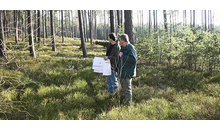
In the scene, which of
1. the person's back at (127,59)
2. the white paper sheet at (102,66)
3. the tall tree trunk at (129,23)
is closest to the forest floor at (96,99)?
the person's back at (127,59)

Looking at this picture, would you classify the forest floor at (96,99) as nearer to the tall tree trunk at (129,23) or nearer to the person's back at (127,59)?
the person's back at (127,59)

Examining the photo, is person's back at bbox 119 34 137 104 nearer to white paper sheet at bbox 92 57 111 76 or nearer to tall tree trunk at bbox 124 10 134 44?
white paper sheet at bbox 92 57 111 76

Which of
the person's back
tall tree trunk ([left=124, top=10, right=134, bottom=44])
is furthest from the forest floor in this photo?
tall tree trunk ([left=124, top=10, right=134, bottom=44])

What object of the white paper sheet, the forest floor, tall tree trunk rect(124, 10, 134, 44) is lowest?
the forest floor

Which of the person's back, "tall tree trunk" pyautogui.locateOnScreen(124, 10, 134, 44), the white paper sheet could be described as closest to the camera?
the person's back

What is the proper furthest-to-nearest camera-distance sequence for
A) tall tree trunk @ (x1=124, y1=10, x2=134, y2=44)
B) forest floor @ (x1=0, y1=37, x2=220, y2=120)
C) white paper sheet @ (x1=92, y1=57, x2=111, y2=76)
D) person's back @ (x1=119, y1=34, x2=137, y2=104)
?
tall tree trunk @ (x1=124, y1=10, x2=134, y2=44)
white paper sheet @ (x1=92, y1=57, x2=111, y2=76)
person's back @ (x1=119, y1=34, x2=137, y2=104)
forest floor @ (x1=0, y1=37, x2=220, y2=120)

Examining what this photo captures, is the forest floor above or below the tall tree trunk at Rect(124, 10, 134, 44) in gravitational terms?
below

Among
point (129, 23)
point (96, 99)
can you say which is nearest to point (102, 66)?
point (96, 99)

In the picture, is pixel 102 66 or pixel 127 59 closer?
pixel 127 59

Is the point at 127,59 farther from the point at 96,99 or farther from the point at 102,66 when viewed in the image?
the point at 96,99

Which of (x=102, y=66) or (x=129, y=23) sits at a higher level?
(x=129, y=23)

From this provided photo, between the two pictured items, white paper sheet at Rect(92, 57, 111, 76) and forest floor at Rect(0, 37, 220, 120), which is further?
white paper sheet at Rect(92, 57, 111, 76)
